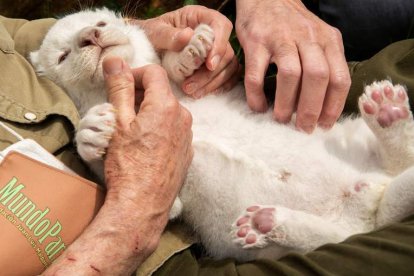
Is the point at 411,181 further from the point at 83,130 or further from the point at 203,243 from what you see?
the point at 83,130

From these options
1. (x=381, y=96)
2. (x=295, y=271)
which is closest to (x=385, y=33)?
(x=381, y=96)

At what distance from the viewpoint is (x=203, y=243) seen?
1620mm

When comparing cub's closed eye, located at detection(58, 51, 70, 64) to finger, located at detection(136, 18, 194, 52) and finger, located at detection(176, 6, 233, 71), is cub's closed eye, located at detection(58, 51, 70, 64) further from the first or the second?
finger, located at detection(176, 6, 233, 71)

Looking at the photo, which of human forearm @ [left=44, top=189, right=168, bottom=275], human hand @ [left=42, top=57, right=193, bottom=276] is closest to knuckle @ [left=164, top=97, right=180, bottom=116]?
human hand @ [left=42, top=57, right=193, bottom=276]

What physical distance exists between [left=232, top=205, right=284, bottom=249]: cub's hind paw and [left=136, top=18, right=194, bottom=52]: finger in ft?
2.28

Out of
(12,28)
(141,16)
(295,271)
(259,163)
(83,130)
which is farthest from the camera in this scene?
(141,16)

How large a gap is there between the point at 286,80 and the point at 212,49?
30 cm

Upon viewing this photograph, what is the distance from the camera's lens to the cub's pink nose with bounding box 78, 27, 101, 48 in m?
1.71

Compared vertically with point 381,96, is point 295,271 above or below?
below

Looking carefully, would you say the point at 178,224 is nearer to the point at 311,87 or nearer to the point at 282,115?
the point at 282,115

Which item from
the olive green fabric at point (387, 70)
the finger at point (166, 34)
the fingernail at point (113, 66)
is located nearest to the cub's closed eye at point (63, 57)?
the finger at point (166, 34)

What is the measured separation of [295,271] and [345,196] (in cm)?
37

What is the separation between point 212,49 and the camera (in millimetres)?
A: 1701

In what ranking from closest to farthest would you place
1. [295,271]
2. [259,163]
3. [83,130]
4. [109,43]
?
1. [295,271]
2. [83,130]
3. [259,163]
4. [109,43]
